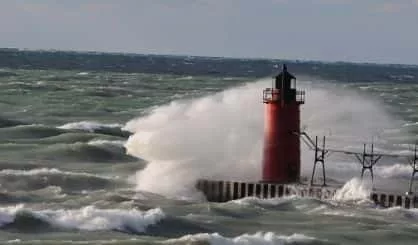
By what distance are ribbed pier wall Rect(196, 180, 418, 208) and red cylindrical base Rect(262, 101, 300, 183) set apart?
0.86 meters

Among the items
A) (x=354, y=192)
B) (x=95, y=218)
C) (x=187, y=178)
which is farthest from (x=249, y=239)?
(x=187, y=178)

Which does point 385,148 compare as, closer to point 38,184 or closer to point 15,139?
point 15,139

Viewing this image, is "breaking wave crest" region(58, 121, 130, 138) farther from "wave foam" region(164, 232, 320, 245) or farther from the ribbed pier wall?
"wave foam" region(164, 232, 320, 245)

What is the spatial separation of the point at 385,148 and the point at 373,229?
80.2 feet

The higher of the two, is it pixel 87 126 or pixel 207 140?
pixel 207 140

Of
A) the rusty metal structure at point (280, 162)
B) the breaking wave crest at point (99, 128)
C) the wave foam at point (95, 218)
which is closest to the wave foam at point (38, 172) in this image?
the rusty metal structure at point (280, 162)

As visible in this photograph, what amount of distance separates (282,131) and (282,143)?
38 centimetres

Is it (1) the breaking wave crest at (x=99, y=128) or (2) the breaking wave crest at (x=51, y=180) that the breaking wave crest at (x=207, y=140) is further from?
(1) the breaking wave crest at (x=99, y=128)

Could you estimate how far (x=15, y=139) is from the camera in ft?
182

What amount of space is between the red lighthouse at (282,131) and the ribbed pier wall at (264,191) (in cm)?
86

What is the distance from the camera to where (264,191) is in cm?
3375

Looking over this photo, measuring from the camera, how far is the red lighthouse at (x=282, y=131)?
33969mm

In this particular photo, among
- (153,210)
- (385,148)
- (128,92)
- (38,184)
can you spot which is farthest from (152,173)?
(128,92)

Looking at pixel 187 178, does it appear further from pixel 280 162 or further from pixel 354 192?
pixel 354 192
